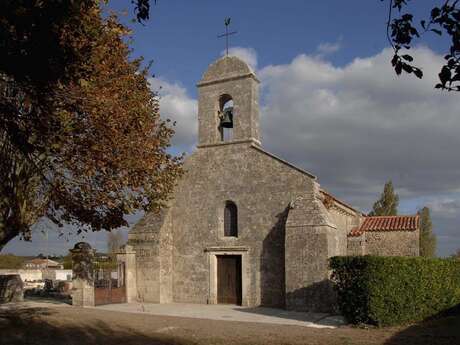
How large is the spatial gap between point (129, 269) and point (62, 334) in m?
8.91

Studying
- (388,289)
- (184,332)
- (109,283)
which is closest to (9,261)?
(109,283)

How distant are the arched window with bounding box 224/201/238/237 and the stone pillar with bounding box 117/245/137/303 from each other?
4346 millimetres

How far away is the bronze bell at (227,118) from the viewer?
22.8 meters

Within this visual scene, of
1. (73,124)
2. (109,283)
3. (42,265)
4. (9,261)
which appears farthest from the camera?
(42,265)

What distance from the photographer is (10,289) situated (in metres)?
22.6

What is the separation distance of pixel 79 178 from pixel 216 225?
34.2 ft

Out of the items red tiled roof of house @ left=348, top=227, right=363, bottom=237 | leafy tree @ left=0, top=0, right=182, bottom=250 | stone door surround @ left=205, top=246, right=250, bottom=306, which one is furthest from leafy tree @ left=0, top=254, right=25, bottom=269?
leafy tree @ left=0, top=0, right=182, bottom=250

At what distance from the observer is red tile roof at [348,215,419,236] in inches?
940

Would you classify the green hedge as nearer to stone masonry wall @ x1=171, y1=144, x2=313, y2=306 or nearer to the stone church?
the stone church

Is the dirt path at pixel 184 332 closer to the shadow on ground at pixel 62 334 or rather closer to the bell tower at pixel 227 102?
the shadow on ground at pixel 62 334

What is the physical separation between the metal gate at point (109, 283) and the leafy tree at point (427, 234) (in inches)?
889

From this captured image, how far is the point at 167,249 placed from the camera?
22875 millimetres

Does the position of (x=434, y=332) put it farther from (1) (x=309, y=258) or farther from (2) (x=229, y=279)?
(2) (x=229, y=279)

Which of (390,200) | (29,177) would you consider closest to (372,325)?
(29,177)
